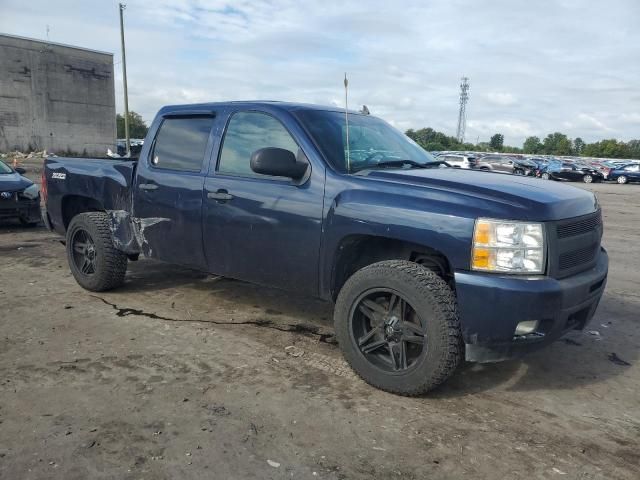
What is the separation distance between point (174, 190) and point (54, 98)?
4873 centimetres

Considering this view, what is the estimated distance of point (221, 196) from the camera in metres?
4.29

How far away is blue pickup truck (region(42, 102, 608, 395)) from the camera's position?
124 inches

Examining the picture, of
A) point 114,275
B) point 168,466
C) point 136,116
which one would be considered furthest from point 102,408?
point 136,116

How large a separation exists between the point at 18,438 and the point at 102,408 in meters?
0.46

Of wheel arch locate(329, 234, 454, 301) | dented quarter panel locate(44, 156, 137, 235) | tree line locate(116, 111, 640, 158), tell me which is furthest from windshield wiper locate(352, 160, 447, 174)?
tree line locate(116, 111, 640, 158)

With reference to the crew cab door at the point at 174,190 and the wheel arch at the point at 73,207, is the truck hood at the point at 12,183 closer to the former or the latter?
the wheel arch at the point at 73,207

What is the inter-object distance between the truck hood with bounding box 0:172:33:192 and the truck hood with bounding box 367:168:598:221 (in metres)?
7.85

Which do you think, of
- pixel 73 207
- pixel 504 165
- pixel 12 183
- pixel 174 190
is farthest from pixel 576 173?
pixel 174 190

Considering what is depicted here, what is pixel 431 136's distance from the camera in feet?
200

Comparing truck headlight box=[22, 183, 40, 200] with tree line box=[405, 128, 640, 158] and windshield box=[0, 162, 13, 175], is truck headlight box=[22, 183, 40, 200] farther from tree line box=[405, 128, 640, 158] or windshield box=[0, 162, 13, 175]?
tree line box=[405, 128, 640, 158]

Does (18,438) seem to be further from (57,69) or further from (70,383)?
(57,69)

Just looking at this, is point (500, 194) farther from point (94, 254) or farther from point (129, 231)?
point (94, 254)

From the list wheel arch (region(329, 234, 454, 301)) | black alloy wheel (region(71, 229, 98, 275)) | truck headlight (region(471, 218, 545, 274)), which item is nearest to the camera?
truck headlight (region(471, 218, 545, 274))

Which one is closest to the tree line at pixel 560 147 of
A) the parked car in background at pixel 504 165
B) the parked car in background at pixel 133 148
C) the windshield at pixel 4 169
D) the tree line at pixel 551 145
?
the tree line at pixel 551 145
